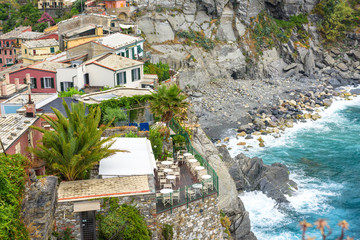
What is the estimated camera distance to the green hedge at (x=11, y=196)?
12402mm

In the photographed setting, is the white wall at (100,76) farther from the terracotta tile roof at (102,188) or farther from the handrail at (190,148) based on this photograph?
the terracotta tile roof at (102,188)

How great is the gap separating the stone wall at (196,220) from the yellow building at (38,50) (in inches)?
1947

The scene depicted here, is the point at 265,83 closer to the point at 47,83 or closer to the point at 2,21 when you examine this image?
the point at 47,83

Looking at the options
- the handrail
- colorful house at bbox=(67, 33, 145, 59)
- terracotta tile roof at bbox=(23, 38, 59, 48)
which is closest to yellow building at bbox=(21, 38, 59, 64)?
terracotta tile roof at bbox=(23, 38, 59, 48)

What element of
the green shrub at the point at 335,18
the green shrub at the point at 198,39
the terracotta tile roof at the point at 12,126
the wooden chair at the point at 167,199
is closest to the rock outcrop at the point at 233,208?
the wooden chair at the point at 167,199

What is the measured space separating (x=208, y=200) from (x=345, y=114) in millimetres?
56352

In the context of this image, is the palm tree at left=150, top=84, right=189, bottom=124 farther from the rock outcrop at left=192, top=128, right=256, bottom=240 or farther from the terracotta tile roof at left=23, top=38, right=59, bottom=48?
the terracotta tile roof at left=23, top=38, right=59, bottom=48

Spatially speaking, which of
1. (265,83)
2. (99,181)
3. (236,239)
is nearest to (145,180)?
(99,181)

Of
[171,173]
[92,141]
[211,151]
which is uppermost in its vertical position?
[92,141]

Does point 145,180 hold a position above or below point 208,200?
above

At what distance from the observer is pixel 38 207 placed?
50.3 ft

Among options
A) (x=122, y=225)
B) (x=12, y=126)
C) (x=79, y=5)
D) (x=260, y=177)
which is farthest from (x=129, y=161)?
(x=79, y=5)

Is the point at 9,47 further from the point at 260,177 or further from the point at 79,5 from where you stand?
the point at 260,177

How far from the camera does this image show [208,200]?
2467cm
